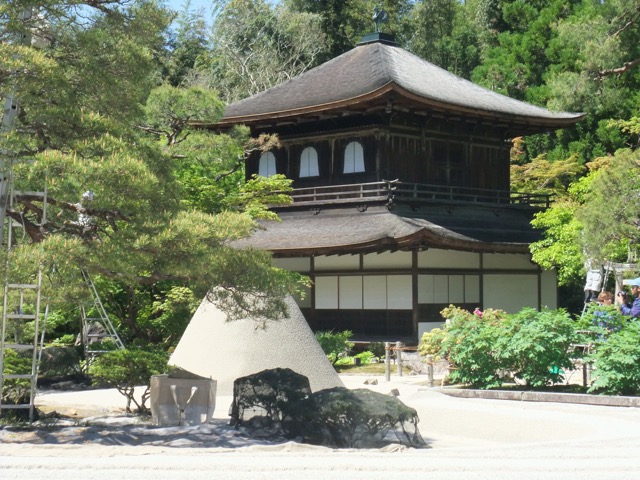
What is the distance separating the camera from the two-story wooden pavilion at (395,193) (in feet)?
88.5

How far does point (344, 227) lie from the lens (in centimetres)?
2777

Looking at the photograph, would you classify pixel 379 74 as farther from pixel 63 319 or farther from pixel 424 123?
pixel 63 319

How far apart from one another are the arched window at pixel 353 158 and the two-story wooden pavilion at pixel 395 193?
3cm

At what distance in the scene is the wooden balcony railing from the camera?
92.2 feet

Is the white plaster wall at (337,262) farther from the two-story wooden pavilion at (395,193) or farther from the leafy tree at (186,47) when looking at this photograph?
the leafy tree at (186,47)

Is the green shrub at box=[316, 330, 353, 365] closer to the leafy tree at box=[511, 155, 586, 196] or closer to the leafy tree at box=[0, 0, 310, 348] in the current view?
the leafy tree at box=[0, 0, 310, 348]

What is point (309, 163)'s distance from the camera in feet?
100

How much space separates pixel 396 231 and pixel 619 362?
1043cm

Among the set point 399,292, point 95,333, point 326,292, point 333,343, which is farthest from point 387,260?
point 95,333

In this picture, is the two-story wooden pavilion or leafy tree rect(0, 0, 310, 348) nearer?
leafy tree rect(0, 0, 310, 348)

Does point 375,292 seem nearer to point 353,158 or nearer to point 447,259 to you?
point 447,259

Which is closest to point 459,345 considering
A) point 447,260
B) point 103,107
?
point 103,107

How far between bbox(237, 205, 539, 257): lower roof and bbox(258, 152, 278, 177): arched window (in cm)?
190

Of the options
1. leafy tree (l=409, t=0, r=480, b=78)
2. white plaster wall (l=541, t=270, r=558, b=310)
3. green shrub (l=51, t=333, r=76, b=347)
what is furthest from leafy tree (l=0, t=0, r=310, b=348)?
leafy tree (l=409, t=0, r=480, b=78)
